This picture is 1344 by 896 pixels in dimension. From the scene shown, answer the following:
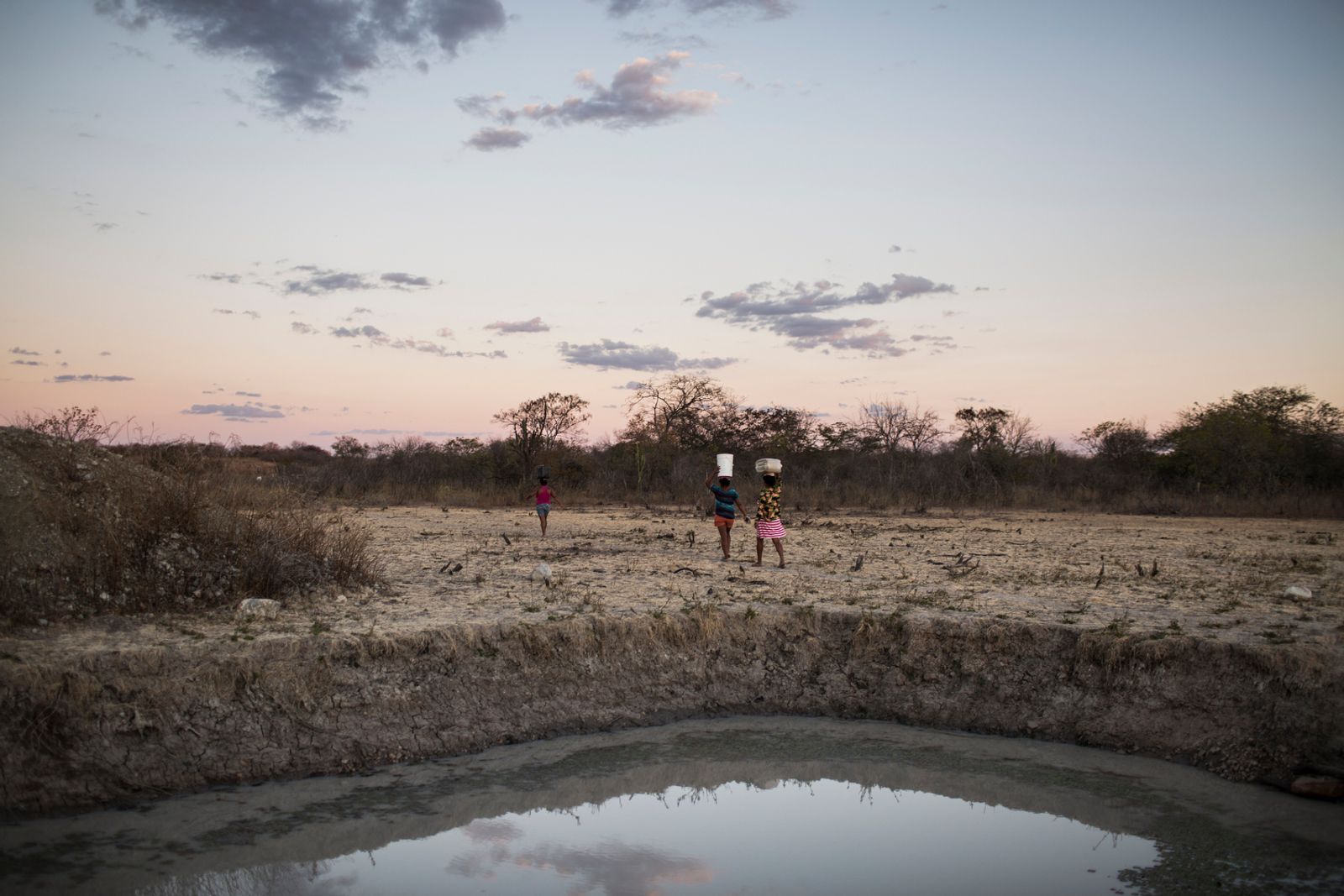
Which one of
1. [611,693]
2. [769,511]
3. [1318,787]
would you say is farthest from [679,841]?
[769,511]

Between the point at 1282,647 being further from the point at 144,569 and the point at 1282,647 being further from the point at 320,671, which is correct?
the point at 144,569

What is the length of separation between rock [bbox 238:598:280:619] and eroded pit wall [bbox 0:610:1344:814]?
3.25ft

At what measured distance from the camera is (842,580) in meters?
11.3

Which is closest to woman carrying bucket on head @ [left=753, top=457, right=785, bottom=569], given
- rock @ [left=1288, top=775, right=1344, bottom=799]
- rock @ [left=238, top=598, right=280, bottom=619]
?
rock @ [left=238, top=598, right=280, bottom=619]

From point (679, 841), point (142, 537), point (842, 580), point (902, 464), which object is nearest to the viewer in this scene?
point (679, 841)

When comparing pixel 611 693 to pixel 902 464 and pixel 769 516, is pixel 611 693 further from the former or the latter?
pixel 902 464

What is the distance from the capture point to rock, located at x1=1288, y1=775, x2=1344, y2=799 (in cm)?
625

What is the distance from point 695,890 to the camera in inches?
213

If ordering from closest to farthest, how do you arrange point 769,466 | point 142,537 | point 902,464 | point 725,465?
1. point 142,537
2. point 769,466
3. point 725,465
4. point 902,464

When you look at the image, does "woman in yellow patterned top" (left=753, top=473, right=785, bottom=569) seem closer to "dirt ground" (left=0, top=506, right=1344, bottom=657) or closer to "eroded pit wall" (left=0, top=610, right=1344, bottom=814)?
"dirt ground" (left=0, top=506, right=1344, bottom=657)

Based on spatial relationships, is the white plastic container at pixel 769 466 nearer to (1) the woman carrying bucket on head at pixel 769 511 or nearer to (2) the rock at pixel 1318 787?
(1) the woman carrying bucket on head at pixel 769 511

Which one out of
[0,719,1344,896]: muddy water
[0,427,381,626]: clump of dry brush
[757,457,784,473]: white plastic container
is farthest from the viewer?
[757,457,784,473]: white plastic container

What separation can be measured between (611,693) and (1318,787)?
530cm

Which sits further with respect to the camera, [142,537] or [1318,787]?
[142,537]
